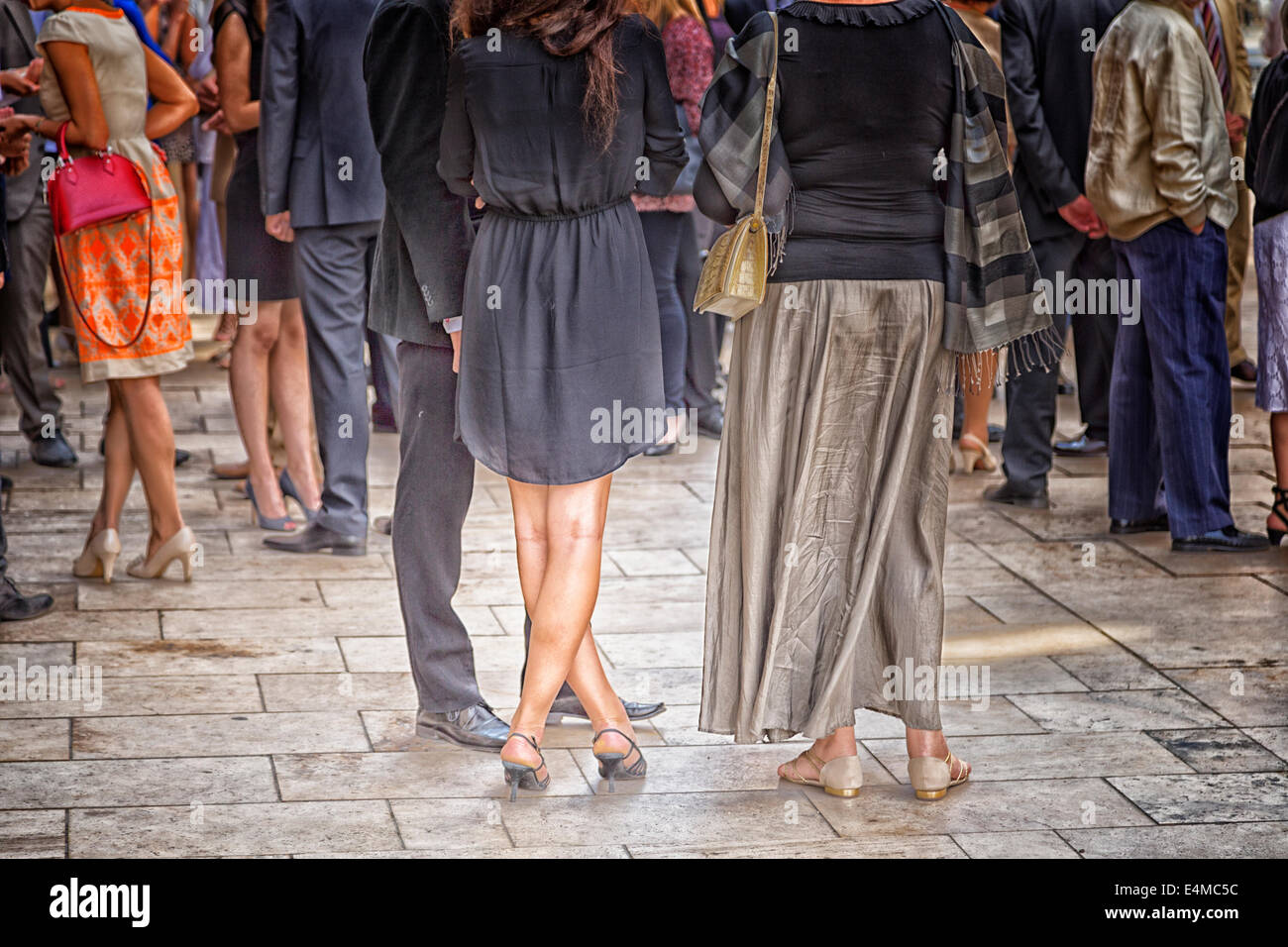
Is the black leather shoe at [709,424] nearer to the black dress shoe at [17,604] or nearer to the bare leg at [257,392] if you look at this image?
the bare leg at [257,392]

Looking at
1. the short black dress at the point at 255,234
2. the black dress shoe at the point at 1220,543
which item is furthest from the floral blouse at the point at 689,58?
the black dress shoe at the point at 1220,543

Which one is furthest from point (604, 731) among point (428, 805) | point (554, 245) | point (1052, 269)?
point (1052, 269)

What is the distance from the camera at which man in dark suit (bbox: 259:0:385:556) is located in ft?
18.6

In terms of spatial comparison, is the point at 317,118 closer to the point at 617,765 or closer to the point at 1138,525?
the point at 617,765

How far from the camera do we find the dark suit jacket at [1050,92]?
6348 mm

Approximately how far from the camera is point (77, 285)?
527cm

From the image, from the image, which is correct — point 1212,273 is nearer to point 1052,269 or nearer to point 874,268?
point 1052,269

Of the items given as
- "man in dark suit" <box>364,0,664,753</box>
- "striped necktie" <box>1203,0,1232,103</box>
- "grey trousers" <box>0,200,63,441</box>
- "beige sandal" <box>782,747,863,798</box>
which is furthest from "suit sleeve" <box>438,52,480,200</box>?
"striped necktie" <box>1203,0,1232,103</box>

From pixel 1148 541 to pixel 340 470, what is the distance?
9.24 ft

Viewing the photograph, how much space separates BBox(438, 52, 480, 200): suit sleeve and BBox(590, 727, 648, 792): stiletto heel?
4.14ft

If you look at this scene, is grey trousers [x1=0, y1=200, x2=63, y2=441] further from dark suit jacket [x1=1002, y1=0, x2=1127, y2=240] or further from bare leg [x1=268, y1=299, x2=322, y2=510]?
dark suit jacket [x1=1002, y1=0, x2=1127, y2=240]

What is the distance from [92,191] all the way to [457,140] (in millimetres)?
1888

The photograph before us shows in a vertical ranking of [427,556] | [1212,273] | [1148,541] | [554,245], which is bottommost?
[1148,541]

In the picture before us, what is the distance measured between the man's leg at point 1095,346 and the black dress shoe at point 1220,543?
36.3 inches
